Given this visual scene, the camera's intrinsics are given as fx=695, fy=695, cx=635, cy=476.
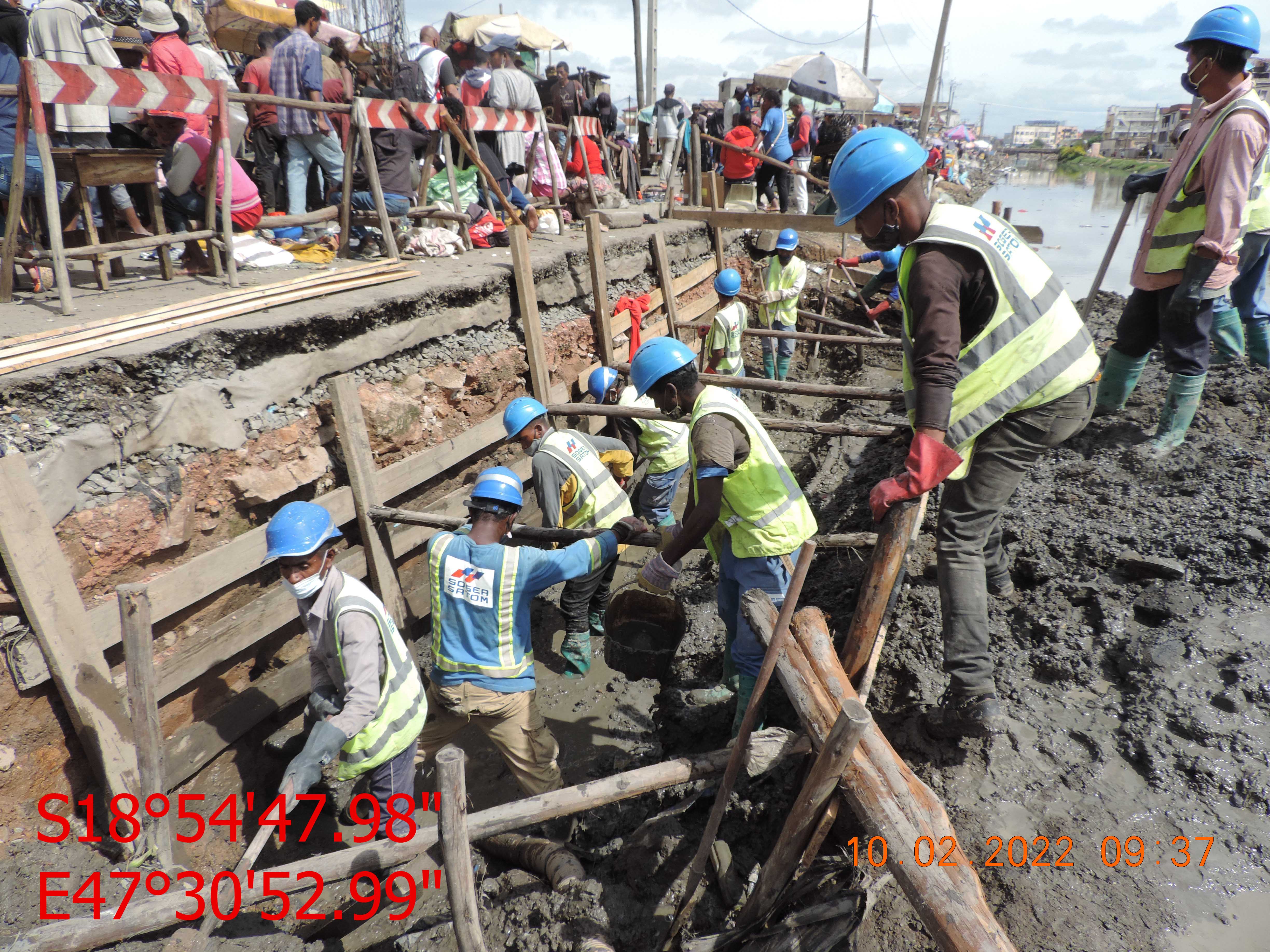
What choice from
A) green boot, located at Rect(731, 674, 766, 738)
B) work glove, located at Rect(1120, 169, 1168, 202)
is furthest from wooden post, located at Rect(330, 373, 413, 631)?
work glove, located at Rect(1120, 169, 1168, 202)

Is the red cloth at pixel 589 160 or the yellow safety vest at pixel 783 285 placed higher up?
the red cloth at pixel 589 160

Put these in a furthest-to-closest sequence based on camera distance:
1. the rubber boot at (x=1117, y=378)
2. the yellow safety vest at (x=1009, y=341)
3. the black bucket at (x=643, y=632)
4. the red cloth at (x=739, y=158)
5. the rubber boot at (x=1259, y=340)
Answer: the red cloth at (x=739, y=158)
the rubber boot at (x=1259, y=340)
the rubber boot at (x=1117, y=378)
the black bucket at (x=643, y=632)
the yellow safety vest at (x=1009, y=341)

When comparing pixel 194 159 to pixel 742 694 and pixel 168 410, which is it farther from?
pixel 742 694

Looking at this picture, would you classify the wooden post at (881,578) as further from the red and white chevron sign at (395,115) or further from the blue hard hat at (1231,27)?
the red and white chevron sign at (395,115)

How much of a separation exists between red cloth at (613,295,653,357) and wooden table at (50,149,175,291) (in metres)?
3.94

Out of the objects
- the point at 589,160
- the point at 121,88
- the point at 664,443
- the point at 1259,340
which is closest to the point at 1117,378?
the point at 1259,340

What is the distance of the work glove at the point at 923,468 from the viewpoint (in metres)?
2.39

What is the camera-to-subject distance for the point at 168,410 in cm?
333

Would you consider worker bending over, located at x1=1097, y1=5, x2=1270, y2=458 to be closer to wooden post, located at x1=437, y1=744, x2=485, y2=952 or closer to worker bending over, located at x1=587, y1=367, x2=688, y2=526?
worker bending over, located at x1=587, y1=367, x2=688, y2=526

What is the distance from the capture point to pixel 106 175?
13.4 feet

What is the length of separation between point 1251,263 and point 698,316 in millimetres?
5931

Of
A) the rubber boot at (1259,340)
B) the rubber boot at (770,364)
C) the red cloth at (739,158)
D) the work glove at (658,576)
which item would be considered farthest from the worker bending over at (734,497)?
the red cloth at (739,158)

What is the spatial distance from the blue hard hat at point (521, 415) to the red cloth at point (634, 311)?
9.29 ft

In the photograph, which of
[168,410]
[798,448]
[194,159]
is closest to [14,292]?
[194,159]
